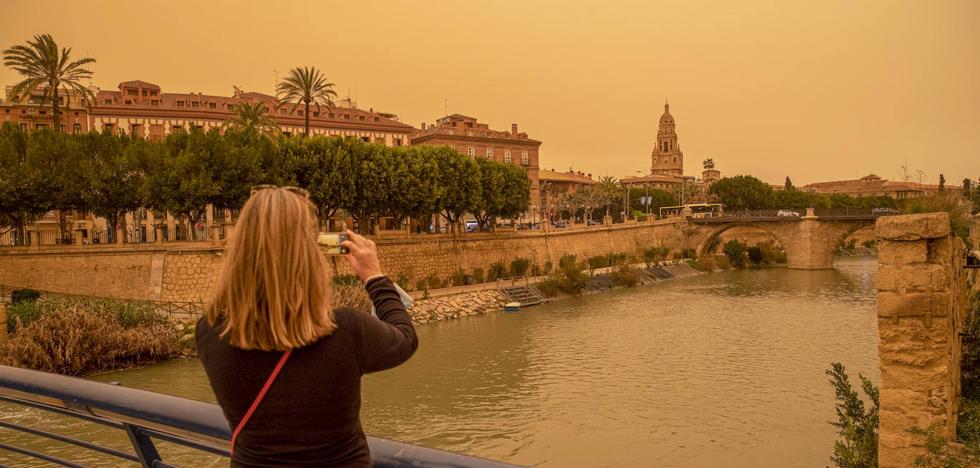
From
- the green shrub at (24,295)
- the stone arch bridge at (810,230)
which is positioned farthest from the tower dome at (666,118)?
the green shrub at (24,295)

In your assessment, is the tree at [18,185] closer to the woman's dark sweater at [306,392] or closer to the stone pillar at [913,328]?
Answer: the stone pillar at [913,328]

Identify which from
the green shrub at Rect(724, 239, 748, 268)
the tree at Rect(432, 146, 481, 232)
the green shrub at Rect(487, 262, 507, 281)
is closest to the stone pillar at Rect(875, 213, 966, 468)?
the tree at Rect(432, 146, 481, 232)

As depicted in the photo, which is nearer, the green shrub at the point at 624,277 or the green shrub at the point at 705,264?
the green shrub at the point at 624,277

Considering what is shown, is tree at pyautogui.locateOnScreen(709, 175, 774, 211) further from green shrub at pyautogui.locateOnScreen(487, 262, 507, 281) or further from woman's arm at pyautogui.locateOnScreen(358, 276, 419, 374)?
woman's arm at pyautogui.locateOnScreen(358, 276, 419, 374)

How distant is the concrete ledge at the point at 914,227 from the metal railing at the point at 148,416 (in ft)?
23.0

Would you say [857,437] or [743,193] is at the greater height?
[743,193]

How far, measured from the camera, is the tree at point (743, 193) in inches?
3494

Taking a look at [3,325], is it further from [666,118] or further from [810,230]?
[666,118]

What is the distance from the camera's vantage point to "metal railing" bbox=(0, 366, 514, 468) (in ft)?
6.56

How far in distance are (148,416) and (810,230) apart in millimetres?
62644

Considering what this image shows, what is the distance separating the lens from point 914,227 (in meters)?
7.52

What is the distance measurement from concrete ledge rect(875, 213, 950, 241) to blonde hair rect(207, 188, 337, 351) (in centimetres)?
718

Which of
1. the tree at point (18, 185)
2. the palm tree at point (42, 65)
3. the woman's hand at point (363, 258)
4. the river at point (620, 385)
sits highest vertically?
the palm tree at point (42, 65)

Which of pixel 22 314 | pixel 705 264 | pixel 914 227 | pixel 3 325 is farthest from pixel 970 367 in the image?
pixel 705 264
